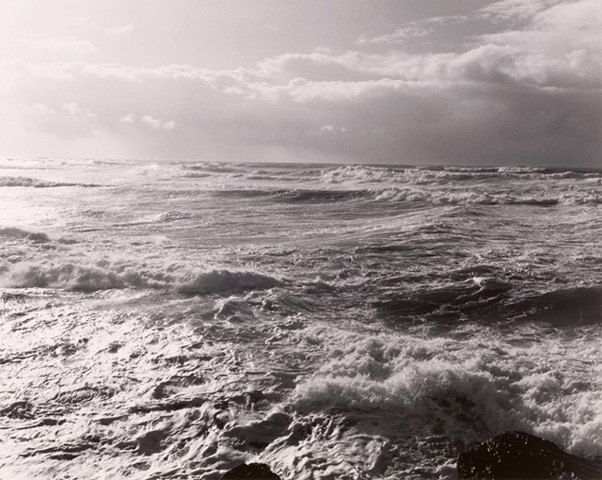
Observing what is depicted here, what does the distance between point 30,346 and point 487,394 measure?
516cm

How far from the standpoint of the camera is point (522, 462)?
3.81m

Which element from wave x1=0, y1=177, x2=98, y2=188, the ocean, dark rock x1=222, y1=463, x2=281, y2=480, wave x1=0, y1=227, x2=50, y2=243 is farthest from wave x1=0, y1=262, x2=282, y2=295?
wave x1=0, y1=177, x2=98, y2=188

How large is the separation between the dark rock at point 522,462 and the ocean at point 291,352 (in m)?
0.13

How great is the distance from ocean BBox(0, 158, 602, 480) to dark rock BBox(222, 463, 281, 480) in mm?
92

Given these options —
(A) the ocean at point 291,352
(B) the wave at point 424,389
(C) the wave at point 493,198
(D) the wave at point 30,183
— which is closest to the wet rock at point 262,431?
(A) the ocean at point 291,352

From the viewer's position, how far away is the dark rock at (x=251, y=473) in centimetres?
372

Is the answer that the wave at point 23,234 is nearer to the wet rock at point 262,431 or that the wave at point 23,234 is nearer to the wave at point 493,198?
the wet rock at point 262,431

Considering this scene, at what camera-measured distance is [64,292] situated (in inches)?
331

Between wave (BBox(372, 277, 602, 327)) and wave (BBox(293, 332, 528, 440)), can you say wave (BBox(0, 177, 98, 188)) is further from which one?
wave (BBox(293, 332, 528, 440))

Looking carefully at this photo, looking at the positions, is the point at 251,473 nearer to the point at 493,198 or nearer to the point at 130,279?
the point at 130,279

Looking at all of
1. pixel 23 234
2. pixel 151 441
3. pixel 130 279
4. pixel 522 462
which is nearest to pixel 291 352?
pixel 151 441

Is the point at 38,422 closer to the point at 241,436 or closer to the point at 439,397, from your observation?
the point at 241,436

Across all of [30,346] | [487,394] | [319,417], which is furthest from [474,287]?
[30,346]

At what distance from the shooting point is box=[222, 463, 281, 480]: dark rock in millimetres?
3719
